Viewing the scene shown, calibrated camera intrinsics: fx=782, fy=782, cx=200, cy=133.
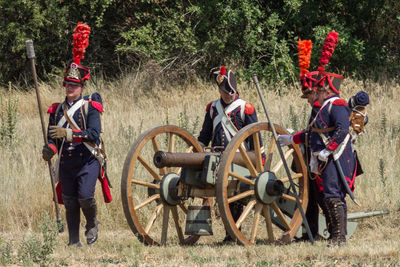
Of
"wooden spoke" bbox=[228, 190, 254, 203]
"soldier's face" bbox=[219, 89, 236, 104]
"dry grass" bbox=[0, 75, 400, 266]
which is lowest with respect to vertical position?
"dry grass" bbox=[0, 75, 400, 266]

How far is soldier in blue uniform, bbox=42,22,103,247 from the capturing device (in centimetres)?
729

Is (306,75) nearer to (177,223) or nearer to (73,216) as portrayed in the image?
(177,223)

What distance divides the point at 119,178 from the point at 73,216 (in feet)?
7.43

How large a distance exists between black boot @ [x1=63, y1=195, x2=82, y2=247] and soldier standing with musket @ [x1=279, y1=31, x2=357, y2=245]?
2.07 meters

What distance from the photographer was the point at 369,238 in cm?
776

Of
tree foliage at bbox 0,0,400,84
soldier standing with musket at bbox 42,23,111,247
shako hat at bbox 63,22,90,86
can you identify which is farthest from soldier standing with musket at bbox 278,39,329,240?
tree foliage at bbox 0,0,400,84

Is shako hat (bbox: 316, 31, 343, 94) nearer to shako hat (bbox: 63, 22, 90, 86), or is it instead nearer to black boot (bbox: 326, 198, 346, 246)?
black boot (bbox: 326, 198, 346, 246)

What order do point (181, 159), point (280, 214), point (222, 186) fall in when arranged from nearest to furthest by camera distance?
point (222, 186), point (181, 159), point (280, 214)

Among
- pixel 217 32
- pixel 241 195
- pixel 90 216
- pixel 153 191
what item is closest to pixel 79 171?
pixel 90 216

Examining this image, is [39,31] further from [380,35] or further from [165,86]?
[380,35]

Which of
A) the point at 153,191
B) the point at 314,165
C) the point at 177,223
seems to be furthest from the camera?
the point at 177,223

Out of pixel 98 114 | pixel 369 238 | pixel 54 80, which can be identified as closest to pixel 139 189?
pixel 98 114

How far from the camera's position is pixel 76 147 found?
734 cm

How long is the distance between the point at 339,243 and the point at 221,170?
4.26 feet
